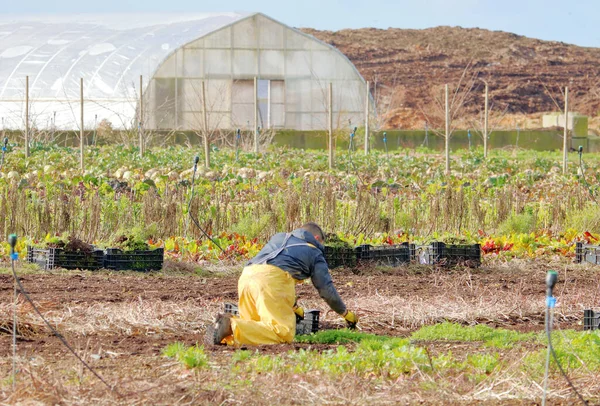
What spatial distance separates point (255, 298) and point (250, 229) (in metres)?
4.53

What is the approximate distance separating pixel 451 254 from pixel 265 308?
4158 millimetres

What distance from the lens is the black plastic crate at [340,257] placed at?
9.46 metres

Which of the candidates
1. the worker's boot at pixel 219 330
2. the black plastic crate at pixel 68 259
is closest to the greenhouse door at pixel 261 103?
the black plastic crate at pixel 68 259

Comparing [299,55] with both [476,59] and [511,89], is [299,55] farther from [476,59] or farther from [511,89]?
[476,59]

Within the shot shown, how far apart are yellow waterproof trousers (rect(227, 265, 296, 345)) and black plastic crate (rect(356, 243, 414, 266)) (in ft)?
11.4

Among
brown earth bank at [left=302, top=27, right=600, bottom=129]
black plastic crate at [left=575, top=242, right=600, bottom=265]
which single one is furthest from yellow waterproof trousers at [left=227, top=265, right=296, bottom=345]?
brown earth bank at [left=302, top=27, right=600, bottom=129]

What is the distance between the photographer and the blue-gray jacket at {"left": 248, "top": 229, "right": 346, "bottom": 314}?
6160mm

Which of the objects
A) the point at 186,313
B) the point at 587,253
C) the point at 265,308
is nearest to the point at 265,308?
the point at 265,308

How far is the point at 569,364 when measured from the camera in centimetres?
507

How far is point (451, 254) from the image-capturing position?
384 inches

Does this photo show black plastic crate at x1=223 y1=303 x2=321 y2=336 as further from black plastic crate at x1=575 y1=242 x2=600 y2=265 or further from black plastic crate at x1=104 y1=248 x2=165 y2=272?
black plastic crate at x1=575 y1=242 x2=600 y2=265

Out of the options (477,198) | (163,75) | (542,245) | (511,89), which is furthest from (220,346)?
(511,89)

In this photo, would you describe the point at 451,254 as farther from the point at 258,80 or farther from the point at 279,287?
the point at 258,80

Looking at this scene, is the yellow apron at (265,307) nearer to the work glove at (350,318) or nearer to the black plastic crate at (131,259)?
the work glove at (350,318)
